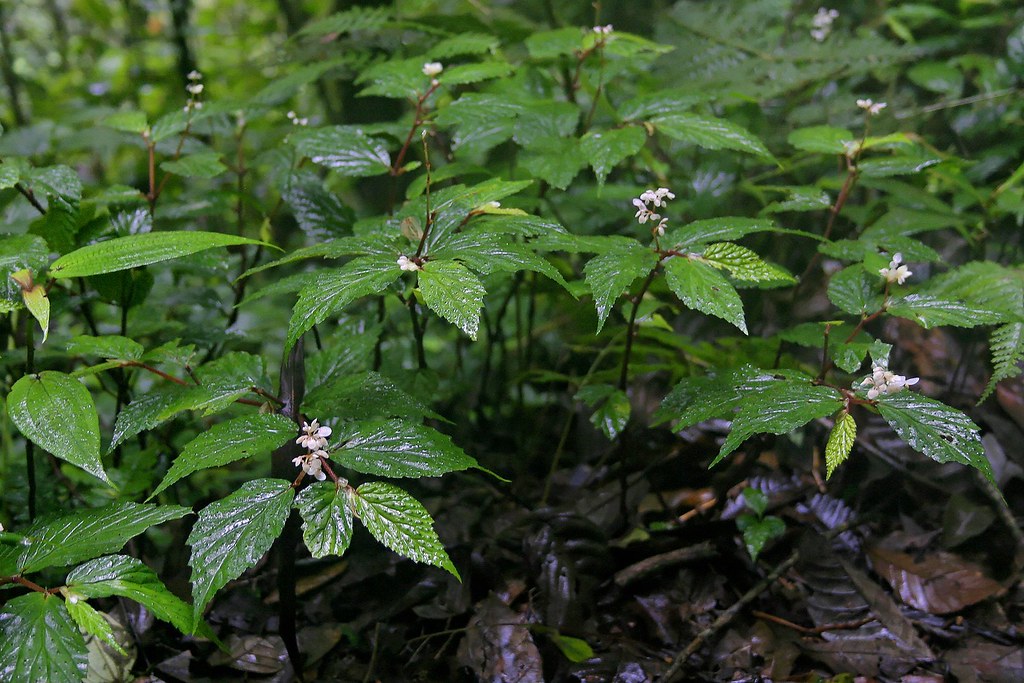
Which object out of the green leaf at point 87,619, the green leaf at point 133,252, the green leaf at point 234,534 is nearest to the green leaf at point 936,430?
the green leaf at point 234,534

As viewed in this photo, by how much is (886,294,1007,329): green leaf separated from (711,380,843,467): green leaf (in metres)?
0.23

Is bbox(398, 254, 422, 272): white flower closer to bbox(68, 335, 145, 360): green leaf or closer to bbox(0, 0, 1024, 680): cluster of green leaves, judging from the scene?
bbox(0, 0, 1024, 680): cluster of green leaves

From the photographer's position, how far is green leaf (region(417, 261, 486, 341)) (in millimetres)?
1075

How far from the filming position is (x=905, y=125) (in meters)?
2.52

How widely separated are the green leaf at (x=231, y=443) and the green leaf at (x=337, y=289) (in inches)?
5.7

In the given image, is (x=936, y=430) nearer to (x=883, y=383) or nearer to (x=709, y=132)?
(x=883, y=383)

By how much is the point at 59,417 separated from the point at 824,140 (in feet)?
5.75

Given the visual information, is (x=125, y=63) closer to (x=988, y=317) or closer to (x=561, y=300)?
(x=561, y=300)

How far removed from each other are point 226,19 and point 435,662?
216 inches

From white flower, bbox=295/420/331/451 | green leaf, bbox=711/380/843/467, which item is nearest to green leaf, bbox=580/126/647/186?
green leaf, bbox=711/380/843/467

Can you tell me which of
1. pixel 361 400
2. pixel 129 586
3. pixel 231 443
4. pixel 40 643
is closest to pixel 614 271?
pixel 361 400

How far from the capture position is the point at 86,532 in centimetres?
118

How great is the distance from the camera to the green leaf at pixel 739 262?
4.24ft

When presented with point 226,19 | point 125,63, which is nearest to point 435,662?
point 125,63
